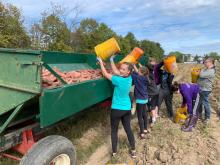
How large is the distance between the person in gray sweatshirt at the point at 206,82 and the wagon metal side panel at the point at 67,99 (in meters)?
2.75

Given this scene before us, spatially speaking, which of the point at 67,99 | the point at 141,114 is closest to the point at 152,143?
the point at 141,114

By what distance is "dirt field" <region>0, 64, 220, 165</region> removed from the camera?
480cm

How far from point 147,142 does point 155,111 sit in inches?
50.8

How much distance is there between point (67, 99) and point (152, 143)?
94.3 inches

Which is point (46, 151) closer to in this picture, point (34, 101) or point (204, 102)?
point (34, 101)

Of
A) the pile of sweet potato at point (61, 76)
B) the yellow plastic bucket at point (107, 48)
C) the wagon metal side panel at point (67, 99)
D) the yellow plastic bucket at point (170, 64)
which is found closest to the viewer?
the wagon metal side panel at point (67, 99)

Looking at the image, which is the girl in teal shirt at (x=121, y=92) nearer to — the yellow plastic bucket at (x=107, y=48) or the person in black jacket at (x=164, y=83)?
the yellow plastic bucket at (x=107, y=48)

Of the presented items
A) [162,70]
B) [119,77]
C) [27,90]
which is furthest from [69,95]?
[162,70]

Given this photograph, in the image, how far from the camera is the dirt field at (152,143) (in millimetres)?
4805

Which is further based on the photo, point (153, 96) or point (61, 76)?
point (153, 96)

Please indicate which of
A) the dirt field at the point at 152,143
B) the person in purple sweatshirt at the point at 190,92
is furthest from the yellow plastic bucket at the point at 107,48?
the person in purple sweatshirt at the point at 190,92

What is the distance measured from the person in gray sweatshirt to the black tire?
12.2 ft

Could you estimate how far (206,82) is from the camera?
6465 mm

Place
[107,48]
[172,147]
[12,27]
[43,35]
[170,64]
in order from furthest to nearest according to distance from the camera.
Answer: [43,35] < [12,27] < [170,64] < [107,48] < [172,147]
